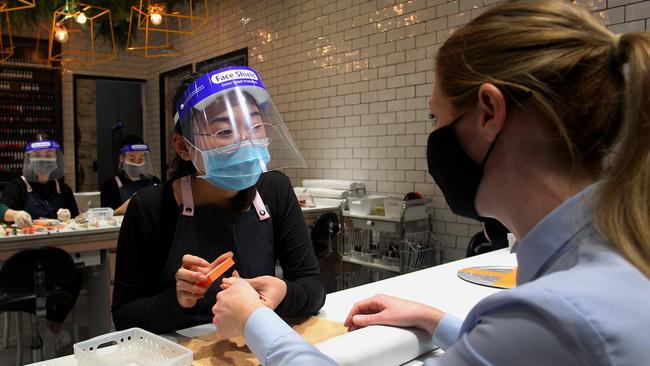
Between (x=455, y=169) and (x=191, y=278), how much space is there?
714 millimetres

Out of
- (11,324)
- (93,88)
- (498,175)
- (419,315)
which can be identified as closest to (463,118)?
(498,175)

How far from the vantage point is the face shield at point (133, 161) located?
514 cm

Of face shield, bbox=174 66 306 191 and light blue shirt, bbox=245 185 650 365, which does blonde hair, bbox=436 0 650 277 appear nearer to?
light blue shirt, bbox=245 185 650 365

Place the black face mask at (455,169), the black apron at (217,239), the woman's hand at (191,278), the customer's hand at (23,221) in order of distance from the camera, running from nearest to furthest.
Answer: the black face mask at (455,169)
the woman's hand at (191,278)
the black apron at (217,239)
the customer's hand at (23,221)

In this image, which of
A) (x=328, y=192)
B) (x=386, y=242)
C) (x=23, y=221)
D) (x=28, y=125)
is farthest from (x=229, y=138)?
(x=28, y=125)

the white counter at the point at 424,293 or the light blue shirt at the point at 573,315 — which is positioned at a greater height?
the light blue shirt at the point at 573,315

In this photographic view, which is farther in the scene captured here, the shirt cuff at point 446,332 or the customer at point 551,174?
the shirt cuff at point 446,332

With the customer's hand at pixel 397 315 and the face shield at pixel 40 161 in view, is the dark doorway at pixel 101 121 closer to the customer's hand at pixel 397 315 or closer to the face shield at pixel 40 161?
the face shield at pixel 40 161

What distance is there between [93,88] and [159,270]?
26.7 feet

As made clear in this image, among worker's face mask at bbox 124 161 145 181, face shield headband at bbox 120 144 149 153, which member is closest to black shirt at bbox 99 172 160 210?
worker's face mask at bbox 124 161 145 181

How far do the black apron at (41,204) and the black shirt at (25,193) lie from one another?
0.02 metres

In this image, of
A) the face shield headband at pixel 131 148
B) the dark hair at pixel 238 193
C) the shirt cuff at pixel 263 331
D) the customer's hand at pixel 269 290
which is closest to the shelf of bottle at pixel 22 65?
the face shield headband at pixel 131 148

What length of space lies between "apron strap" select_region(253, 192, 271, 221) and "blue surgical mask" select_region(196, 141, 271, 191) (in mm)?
154

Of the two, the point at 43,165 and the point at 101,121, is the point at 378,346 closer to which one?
the point at 43,165
